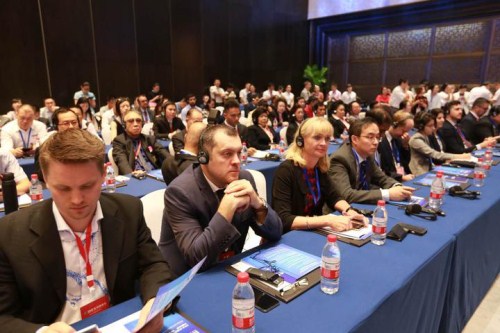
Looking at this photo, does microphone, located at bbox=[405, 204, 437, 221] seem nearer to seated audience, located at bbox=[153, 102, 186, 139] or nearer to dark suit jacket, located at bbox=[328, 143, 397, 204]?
dark suit jacket, located at bbox=[328, 143, 397, 204]

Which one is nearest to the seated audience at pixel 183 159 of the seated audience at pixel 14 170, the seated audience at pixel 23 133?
the seated audience at pixel 14 170

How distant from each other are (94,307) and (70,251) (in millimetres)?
238

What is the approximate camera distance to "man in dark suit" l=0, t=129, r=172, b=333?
3.74 feet

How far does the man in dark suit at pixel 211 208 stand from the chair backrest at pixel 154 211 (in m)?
0.21

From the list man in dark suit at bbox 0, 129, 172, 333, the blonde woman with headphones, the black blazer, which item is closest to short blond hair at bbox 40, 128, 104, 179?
man in dark suit at bbox 0, 129, 172, 333

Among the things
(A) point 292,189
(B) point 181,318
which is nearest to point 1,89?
(A) point 292,189

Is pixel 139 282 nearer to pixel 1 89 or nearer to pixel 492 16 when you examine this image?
pixel 1 89

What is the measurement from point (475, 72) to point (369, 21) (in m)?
4.20

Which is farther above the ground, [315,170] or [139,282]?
[315,170]

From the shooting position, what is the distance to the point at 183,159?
2996mm

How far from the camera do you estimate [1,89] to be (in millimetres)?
8133

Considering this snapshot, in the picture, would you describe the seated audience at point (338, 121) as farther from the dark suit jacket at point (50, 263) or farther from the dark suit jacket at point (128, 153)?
the dark suit jacket at point (50, 263)

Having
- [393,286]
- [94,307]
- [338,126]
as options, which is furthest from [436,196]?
[338,126]

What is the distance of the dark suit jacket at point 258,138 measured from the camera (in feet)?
18.2
